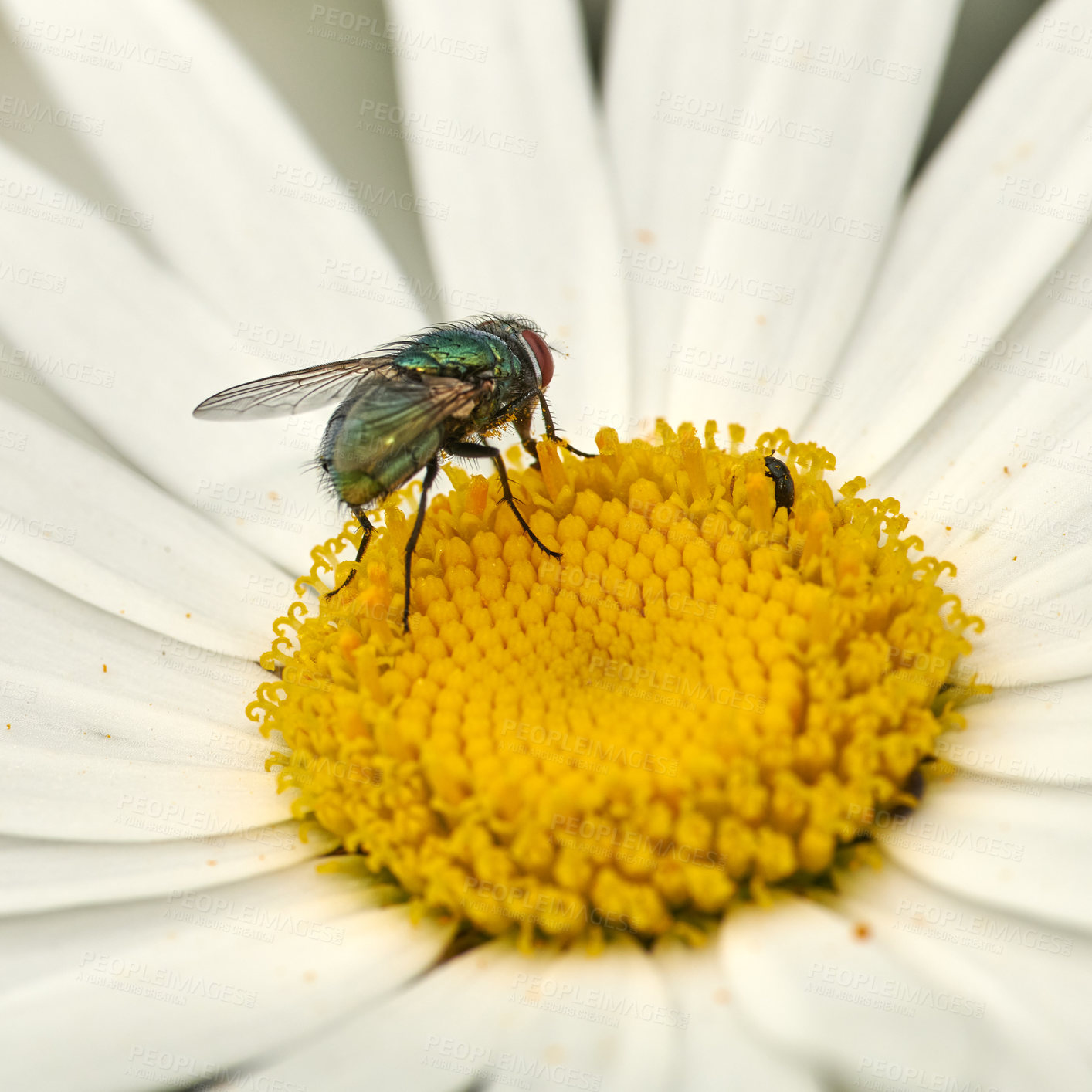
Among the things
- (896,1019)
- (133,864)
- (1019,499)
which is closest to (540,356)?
(1019,499)

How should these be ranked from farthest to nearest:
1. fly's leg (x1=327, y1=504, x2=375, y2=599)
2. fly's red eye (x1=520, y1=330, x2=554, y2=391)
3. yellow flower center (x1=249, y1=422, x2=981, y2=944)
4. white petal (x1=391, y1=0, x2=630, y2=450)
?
1. white petal (x1=391, y1=0, x2=630, y2=450)
2. fly's red eye (x1=520, y1=330, x2=554, y2=391)
3. fly's leg (x1=327, y1=504, x2=375, y2=599)
4. yellow flower center (x1=249, y1=422, x2=981, y2=944)

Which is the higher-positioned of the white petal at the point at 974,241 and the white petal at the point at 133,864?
the white petal at the point at 974,241

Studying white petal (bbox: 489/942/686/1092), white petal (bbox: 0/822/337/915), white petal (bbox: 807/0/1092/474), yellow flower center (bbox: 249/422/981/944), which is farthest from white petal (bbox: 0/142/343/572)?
white petal (bbox: 489/942/686/1092)

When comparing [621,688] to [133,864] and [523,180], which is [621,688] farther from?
[523,180]

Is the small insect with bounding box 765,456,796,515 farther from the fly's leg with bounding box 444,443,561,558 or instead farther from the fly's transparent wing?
the fly's transparent wing

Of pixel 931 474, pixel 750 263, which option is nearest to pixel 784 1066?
pixel 931 474

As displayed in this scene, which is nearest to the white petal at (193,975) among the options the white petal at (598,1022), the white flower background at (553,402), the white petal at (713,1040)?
the white flower background at (553,402)

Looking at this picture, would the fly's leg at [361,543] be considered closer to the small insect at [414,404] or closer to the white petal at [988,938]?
the small insect at [414,404]
